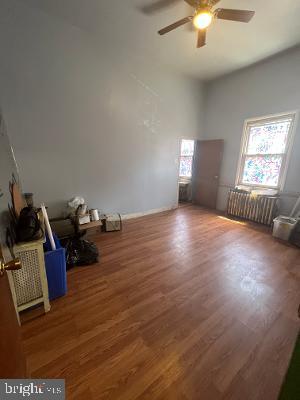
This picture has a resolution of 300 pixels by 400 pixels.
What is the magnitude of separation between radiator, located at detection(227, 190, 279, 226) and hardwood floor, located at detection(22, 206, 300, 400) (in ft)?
4.19

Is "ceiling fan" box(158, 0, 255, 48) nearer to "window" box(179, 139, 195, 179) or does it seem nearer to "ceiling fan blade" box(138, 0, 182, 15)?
"ceiling fan blade" box(138, 0, 182, 15)

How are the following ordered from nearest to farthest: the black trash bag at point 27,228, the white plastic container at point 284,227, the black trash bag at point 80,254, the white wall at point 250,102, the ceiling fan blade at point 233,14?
the black trash bag at point 27,228 → the ceiling fan blade at point 233,14 → the black trash bag at point 80,254 → the white plastic container at point 284,227 → the white wall at point 250,102

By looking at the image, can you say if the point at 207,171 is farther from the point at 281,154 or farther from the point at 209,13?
the point at 209,13

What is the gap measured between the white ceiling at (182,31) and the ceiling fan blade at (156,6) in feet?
0.17

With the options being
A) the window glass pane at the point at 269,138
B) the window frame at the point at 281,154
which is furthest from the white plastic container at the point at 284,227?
the window glass pane at the point at 269,138

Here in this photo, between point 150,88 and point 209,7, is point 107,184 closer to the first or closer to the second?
point 150,88

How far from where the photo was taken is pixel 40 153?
275 centimetres

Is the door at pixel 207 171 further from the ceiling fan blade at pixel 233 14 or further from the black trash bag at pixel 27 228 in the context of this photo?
the black trash bag at pixel 27 228

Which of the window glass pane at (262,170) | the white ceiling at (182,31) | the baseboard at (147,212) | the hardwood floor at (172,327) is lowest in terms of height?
the hardwood floor at (172,327)

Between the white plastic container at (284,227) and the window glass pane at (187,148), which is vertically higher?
the window glass pane at (187,148)

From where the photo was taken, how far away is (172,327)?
146 cm

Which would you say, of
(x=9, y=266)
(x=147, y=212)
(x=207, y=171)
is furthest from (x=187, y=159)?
(x=9, y=266)

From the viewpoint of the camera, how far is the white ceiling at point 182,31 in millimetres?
2316

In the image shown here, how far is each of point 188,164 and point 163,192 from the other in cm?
185
